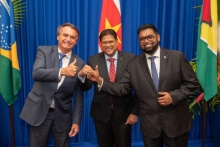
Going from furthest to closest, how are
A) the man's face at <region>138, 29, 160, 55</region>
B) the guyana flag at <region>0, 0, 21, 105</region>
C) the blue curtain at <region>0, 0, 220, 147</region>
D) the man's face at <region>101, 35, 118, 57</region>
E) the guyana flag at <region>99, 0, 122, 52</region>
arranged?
the blue curtain at <region>0, 0, 220, 147</region>
the guyana flag at <region>99, 0, 122, 52</region>
the guyana flag at <region>0, 0, 21, 105</region>
the man's face at <region>101, 35, 118, 57</region>
the man's face at <region>138, 29, 160, 55</region>

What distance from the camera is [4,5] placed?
2758mm

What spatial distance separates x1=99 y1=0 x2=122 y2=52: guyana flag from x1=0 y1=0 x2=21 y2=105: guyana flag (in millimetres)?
1070

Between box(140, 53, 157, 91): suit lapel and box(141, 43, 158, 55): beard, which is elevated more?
box(141, 43, 158, 55): beard

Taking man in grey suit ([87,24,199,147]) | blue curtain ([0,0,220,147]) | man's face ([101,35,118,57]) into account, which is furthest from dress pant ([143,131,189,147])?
blue curtain ([0,0,220,147])

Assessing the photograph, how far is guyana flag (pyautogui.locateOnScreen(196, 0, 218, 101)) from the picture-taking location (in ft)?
9.23

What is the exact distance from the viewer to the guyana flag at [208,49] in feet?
9.23

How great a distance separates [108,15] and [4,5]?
4.00 ft

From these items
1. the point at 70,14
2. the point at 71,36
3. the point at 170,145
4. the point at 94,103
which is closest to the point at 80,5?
the point at 70,14

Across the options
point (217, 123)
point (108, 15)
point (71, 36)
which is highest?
point (108, 15)

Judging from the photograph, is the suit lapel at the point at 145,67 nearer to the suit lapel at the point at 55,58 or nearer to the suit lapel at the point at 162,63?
the suit lapel at the point at 162,63

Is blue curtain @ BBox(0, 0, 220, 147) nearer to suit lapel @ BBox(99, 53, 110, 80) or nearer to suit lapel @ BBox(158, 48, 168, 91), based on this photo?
suit lapel @ BBox(99, 53, 110, 80)

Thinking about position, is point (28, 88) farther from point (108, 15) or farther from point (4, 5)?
point (108, 15)

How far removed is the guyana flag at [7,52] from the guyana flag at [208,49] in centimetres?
216

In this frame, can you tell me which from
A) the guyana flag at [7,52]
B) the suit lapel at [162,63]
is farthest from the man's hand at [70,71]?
the guyana flag at [7,52]
